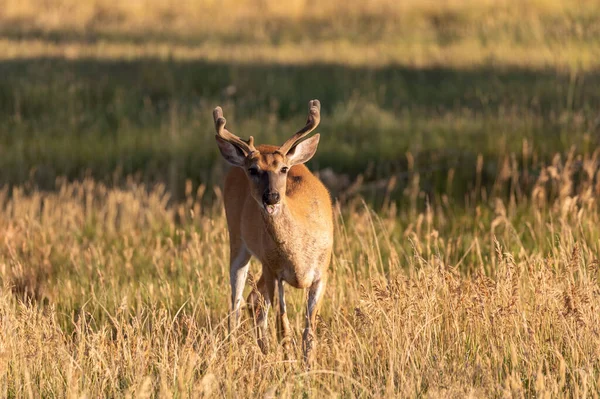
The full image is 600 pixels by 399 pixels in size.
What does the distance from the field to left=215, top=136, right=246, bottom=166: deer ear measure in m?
1.00

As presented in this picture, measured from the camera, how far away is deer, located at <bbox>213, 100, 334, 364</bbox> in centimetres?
628

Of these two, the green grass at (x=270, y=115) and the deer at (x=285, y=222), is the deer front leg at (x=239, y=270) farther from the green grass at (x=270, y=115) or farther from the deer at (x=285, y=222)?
the green grass at (x=270, y=115)

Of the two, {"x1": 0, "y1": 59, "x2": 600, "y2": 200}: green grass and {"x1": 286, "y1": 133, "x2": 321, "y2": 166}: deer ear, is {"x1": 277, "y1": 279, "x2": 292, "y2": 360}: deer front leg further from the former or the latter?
{"x1": 0, "y1": 59, "x2": 600, "y2": 200}: green grass

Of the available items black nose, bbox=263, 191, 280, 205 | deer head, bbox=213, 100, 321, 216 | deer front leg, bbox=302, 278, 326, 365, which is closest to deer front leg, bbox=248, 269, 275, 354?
deer front leg, bbox=302, 278, 326, 365

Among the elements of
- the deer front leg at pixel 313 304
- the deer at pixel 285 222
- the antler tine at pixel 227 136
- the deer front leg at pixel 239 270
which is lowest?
the deer front leg at pixel 239 270

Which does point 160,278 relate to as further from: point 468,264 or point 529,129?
point 529,129

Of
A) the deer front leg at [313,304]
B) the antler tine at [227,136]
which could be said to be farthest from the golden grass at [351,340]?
the antler tine at [227,136]

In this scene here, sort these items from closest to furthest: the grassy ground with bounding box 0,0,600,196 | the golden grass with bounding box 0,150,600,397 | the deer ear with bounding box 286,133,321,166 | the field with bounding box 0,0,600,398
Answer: the golden grass with bounding box 0,150,600,397 < the field with bounding box 0,0,600,398 < the deer ear with bounding box 286,133,321,166 < the grassy ground with bounding box 0,0,600,196

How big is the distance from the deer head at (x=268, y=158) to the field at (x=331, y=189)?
0.80m

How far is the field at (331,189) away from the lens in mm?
5895

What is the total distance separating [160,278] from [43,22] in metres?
18.7

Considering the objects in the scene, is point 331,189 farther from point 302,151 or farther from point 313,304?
point 313,304

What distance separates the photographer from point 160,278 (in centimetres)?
815

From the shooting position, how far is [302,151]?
21.8ft
